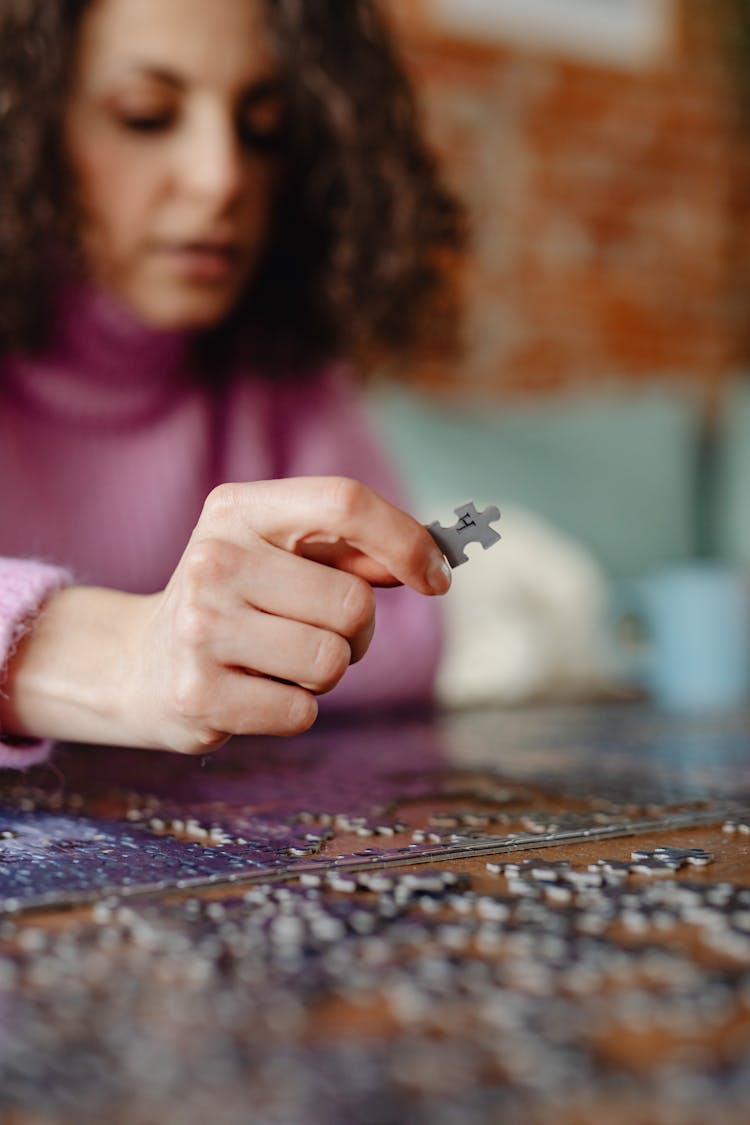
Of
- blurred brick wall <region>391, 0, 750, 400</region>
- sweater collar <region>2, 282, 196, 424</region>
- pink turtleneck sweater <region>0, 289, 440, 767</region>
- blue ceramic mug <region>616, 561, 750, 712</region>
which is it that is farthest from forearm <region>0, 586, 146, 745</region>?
blurred brick wall <region>391, 0, 750, 400</region>

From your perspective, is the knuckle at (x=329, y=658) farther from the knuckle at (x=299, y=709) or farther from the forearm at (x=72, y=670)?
the forearm at (x=72, y=670)

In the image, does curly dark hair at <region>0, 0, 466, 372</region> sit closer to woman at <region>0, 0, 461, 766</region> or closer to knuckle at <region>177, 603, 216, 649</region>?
woman at <region>0, 0, 461, 766</region>

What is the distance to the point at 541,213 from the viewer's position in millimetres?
3047

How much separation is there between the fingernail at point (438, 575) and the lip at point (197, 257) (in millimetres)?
871

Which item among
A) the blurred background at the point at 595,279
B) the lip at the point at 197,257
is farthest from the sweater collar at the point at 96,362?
the blurred background at the point at 595,279

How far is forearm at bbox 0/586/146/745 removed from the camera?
745 millimetres

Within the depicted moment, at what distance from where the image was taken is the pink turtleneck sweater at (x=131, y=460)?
1.50 m

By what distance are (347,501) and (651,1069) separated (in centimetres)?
36

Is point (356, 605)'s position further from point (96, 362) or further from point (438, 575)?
point (96, 362)

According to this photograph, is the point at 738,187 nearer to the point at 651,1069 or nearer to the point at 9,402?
the point at 9,402

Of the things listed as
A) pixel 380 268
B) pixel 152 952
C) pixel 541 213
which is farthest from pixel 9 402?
pixel 541 213

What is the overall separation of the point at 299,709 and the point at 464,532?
135 mm

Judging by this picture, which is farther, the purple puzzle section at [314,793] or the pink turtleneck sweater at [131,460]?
the pink turtleneck sweater at [131,460]

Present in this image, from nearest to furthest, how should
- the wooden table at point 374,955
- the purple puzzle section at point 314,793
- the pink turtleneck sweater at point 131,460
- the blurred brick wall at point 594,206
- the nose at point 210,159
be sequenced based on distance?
the wooden table at point 374,955 < the purple puzzle section at point 314,793 < the nose at point 210,159 < the pink turtleneck sweater at point 131,460 < the blurred brick wall at point 594,206
